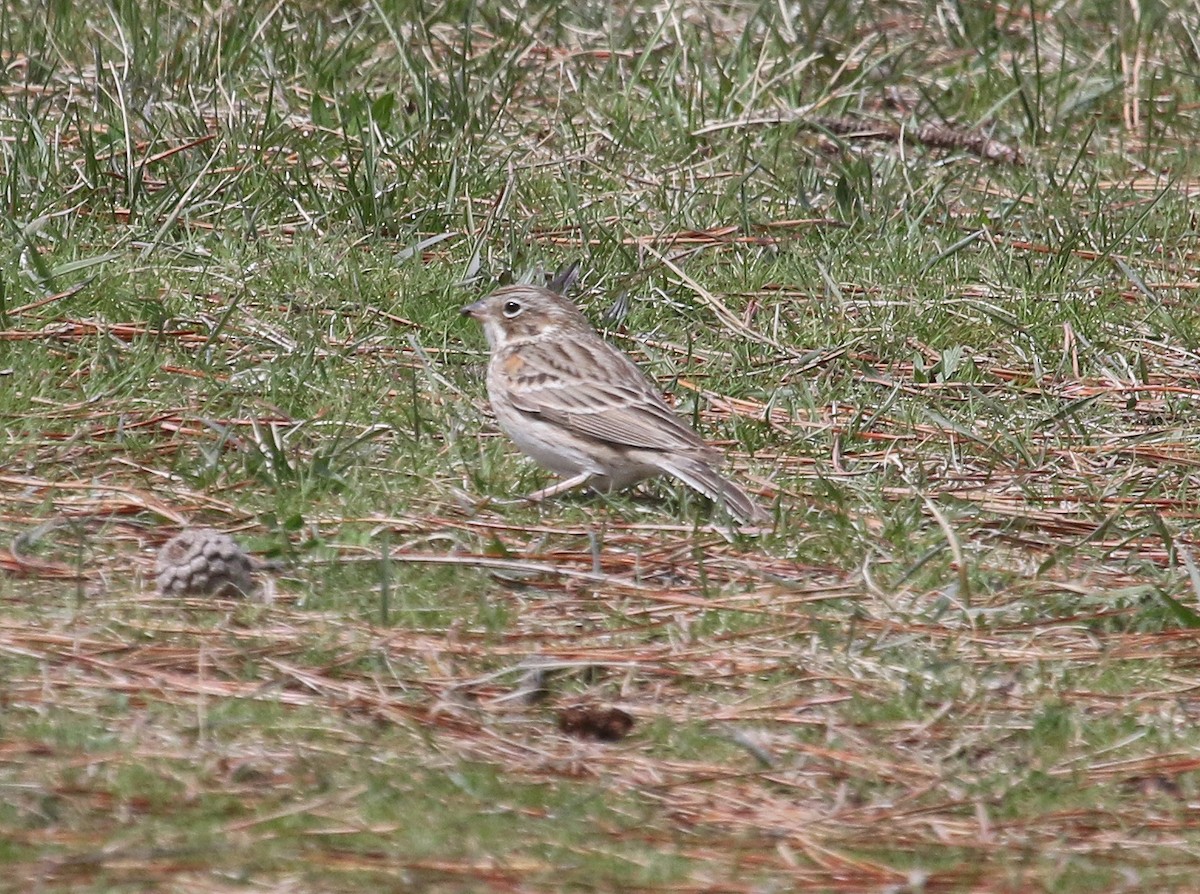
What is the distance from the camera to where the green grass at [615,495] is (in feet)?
14.1

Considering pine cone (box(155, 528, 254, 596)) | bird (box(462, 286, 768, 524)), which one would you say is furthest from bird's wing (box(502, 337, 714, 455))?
pine cone (box(155, 528, 254, 596))

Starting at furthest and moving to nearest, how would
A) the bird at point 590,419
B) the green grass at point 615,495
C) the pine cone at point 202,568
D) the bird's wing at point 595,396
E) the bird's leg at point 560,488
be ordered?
the bird's wing at point 595,396 → the bird at point 590,419 → the bird's leg at point 560,488 → the pine cone at point 202,568 → the green grass at point 615,495

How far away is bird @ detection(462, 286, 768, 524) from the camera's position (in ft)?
Answer: 21.6

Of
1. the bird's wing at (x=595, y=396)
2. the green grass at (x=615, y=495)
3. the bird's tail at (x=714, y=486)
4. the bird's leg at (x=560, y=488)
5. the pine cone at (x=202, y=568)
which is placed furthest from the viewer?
the bird's wing at (x=595, y=396)

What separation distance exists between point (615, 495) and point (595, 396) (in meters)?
0.43

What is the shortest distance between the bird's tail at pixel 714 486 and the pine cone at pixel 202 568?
61.2 inches

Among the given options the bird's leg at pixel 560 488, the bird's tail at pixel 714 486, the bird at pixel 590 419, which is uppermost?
the bird's tail at pixel 714 486

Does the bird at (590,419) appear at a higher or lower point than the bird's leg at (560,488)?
higher

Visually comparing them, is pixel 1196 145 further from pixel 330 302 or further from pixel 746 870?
pixel 746 870

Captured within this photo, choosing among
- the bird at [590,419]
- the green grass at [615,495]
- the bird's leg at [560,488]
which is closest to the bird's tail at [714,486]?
the bird at [590,419]

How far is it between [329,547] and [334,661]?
0.83 meters

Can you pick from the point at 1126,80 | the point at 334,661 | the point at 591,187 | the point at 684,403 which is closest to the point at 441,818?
the point at 334,661

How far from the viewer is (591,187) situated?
9.41 meters

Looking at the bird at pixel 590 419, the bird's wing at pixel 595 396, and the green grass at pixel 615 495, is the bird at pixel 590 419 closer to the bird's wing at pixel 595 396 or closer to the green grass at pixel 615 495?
the bird's wing at pixel 595 396
